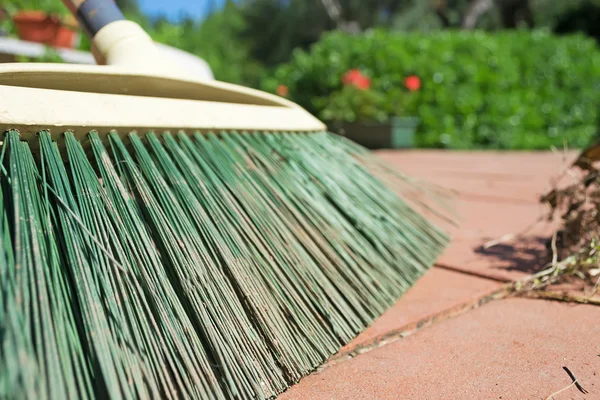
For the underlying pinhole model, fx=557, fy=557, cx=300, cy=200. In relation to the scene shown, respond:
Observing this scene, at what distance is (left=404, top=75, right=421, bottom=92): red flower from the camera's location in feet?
19.6

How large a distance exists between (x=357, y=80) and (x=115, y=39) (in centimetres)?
472

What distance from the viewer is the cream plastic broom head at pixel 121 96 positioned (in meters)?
0.80

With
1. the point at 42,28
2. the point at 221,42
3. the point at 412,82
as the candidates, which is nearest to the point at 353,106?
the point at 412,82

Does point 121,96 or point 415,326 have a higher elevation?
→ point 121,96

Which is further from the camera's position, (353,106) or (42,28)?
(353,106)

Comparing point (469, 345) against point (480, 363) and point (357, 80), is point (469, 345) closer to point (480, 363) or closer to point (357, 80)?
point (480, 363)

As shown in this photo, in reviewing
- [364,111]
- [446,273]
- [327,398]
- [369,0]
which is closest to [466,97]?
[364,111]

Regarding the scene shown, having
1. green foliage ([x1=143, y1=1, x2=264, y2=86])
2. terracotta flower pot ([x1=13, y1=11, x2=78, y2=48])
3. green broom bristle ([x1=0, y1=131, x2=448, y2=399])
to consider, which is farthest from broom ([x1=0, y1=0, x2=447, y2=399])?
green foliage ([x1=143, y1=1, x2=264, y2=86])

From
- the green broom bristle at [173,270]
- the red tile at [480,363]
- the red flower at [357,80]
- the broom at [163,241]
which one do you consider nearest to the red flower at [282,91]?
the red flower at [357,80]

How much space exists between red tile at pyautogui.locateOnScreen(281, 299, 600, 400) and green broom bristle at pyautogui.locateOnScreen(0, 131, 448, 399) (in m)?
0.05

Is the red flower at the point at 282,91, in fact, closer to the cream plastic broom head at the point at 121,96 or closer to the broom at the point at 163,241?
the cream plastic broom head at the point at 121,96

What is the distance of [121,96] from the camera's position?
3.05 ft

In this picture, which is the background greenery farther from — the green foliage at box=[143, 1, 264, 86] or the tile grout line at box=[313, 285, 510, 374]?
the tile grout line at box=[313, 285, 510, 374]

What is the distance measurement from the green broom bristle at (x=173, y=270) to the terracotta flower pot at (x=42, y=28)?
10.2 ft
